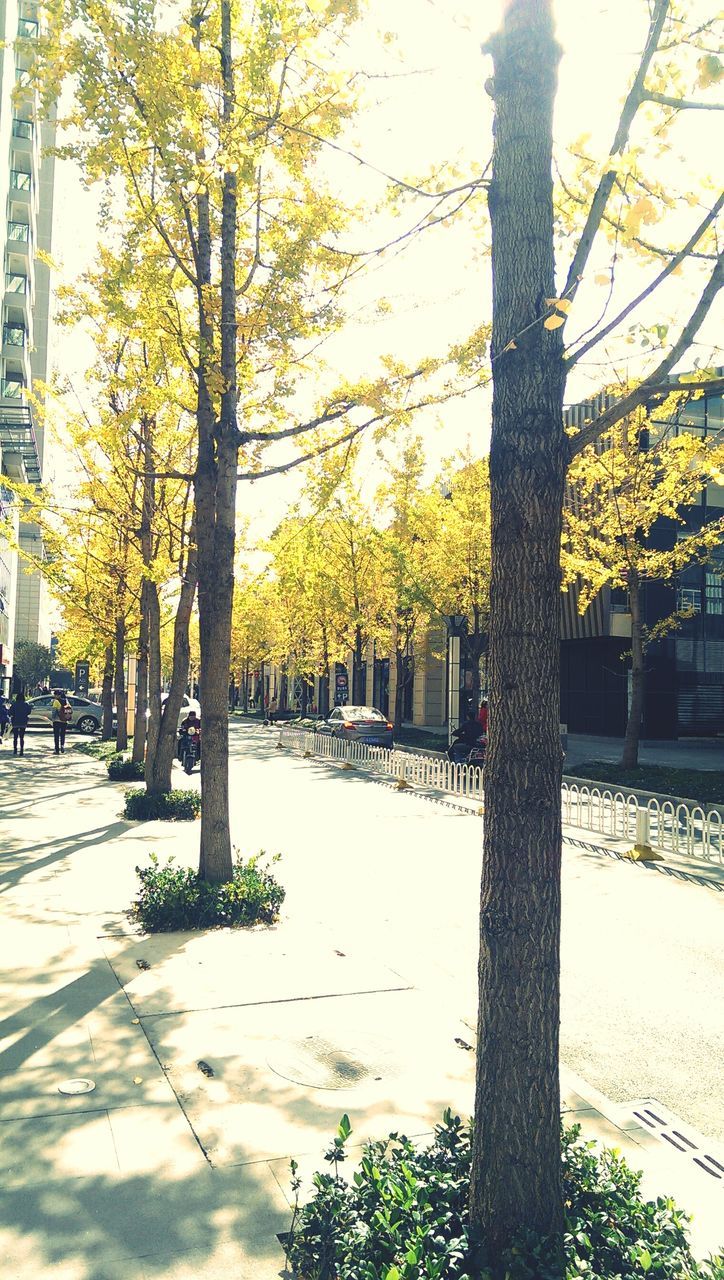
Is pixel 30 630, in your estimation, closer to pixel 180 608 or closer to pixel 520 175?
pixel 180 608

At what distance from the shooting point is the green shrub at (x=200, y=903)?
7992mm

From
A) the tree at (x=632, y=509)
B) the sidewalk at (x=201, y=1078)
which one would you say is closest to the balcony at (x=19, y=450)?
the tree at (x=632, y=509)

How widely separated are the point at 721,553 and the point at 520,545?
34525 millimetres

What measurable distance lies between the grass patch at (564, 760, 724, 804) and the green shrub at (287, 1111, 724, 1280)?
1397 centimetres

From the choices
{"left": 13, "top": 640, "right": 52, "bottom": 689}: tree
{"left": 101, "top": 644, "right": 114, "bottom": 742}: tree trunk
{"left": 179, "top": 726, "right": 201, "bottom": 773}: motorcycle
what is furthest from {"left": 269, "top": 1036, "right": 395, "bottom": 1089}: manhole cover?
{"left": 13, "top": 640, "right": 52, "bottom": 689}: tree

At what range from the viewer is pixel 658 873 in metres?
11.5

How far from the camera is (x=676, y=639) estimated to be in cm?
3431

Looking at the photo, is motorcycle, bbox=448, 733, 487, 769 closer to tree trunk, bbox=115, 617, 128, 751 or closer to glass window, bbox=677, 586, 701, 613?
tree trunk, bbox=115, 617, 128, 751

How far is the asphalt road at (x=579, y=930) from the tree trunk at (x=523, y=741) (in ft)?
6.41

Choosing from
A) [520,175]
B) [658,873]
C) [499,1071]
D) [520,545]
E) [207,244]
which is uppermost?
[207,244]

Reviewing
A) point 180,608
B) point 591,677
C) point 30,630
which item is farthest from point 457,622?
point 30,630

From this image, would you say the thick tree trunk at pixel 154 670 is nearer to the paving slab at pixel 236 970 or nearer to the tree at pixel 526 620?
the paving slab at pixel 236 970

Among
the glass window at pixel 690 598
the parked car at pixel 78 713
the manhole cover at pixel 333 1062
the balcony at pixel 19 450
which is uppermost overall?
the balcony at pixel 19 450

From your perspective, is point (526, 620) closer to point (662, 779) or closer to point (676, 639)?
point (662, 779)
